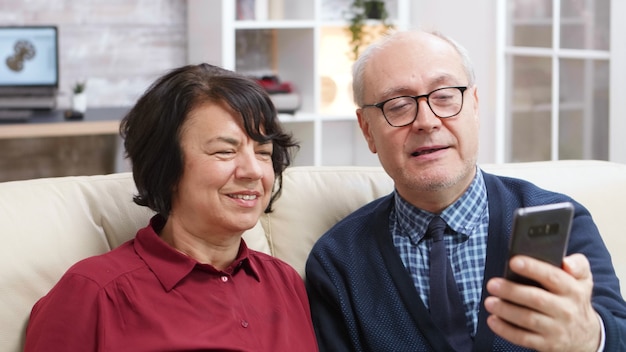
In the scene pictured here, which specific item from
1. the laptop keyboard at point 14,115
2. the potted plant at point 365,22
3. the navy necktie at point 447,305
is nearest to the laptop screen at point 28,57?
the laptop keyboard at point 14,115

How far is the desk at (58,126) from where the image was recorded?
3807 mm

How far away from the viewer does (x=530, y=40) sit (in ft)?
12.0

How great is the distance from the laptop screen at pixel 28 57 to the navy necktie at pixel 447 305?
2.99m

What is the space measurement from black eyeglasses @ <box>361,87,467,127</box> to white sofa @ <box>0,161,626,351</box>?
1.06ft

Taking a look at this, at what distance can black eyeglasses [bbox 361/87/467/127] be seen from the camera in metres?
1.83

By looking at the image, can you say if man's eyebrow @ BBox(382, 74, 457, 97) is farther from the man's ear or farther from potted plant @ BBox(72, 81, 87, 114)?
potted plant @ BBox(72, 81, 87, 114)

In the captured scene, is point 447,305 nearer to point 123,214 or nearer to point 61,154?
point 123,214

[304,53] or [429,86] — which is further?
[304,53]

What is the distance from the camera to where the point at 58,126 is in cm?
391

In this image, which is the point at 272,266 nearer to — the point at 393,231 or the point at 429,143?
the point at 393,231

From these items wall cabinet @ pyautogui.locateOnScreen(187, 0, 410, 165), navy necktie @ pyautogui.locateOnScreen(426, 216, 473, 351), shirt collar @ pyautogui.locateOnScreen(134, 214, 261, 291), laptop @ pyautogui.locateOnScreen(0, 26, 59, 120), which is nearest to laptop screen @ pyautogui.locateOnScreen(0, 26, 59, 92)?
laptop @ pyautogui.locateOnScreen(0, 26, 59, 120)

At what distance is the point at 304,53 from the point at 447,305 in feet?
9.12

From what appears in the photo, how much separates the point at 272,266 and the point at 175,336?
34 cm

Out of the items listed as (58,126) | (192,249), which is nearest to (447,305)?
(192,249)
